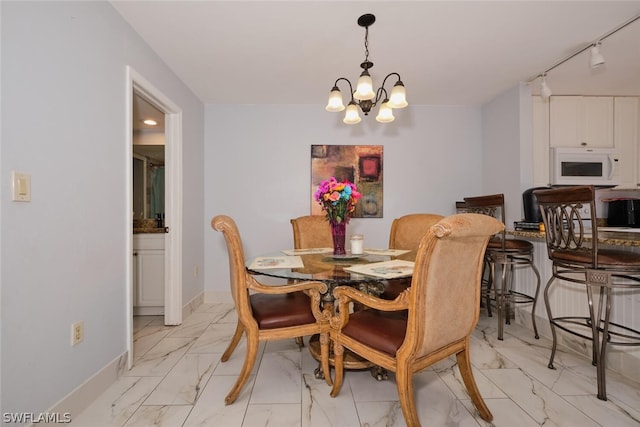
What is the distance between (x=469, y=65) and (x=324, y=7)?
4.97ft

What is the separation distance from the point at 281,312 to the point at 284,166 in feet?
7.08

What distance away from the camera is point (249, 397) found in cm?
163

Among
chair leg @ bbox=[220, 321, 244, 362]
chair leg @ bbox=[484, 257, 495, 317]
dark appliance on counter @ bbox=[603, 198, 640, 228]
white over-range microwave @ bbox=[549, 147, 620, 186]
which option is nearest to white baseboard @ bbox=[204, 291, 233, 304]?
chair leg @ bbox=[220, 321, 244, 362]

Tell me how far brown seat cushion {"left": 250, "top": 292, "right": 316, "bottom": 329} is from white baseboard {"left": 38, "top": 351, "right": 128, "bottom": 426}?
0.94m

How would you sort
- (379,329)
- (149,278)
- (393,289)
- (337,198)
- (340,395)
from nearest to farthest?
(379,329) < (340,395) < (337,198) < (393,289) < (149,278)

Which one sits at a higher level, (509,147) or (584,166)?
(509,147)

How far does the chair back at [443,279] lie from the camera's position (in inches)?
44.0

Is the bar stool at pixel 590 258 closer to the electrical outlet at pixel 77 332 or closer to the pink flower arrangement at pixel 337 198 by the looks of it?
the pink flower arrangement at pixel 337 198

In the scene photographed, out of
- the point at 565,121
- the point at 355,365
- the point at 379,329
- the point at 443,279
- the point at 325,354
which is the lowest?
the point at 355,365

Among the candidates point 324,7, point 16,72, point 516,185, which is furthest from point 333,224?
point 516,185

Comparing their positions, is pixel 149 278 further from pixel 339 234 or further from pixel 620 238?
pixel 620 238

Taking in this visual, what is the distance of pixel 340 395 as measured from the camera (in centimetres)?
164

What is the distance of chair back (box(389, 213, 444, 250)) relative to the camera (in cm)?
259

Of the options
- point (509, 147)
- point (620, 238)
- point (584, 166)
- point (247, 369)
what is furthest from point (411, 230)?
point (584, 166)
